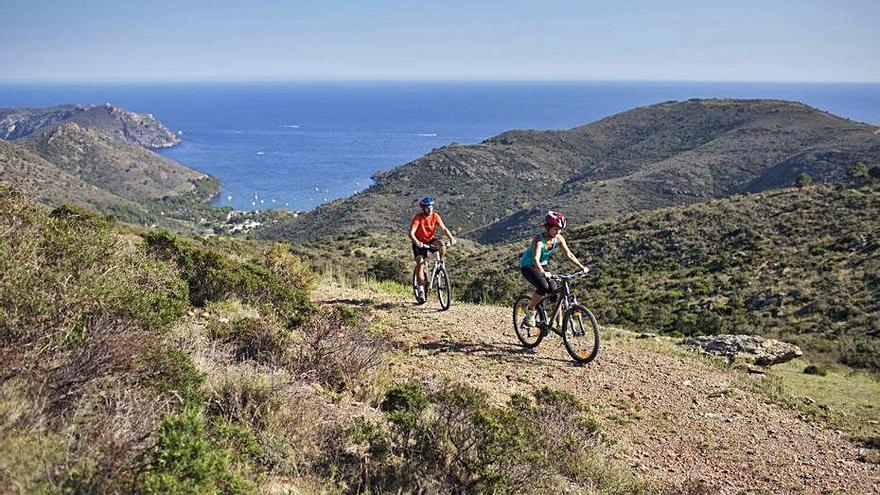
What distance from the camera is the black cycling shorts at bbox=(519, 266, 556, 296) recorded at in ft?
25.3

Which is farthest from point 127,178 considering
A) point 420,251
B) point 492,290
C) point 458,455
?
point 458,455

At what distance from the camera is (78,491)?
2.56 meters

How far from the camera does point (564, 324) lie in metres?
7.86

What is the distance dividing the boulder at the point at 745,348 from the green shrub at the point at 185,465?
29.5 ft

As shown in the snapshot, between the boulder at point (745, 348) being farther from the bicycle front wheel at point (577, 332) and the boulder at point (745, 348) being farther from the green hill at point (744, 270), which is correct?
the green hill at point (744, 270)

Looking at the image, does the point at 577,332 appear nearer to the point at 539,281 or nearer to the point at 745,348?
the point at 539,281

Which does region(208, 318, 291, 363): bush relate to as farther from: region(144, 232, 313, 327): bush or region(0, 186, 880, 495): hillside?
region(144, 232, 313, 327): bush

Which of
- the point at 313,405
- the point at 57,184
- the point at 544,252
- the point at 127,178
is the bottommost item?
the point at 127,178

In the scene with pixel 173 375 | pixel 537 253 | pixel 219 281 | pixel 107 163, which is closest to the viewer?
pixel 173 375

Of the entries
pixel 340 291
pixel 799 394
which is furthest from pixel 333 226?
pixel 799 394

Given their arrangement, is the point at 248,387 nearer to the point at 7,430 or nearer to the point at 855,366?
the point at 7,430

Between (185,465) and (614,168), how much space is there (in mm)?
97978

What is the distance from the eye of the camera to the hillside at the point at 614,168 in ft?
230

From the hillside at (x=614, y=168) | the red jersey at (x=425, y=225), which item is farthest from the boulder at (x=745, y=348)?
the hillside at (x=614, y=168)
